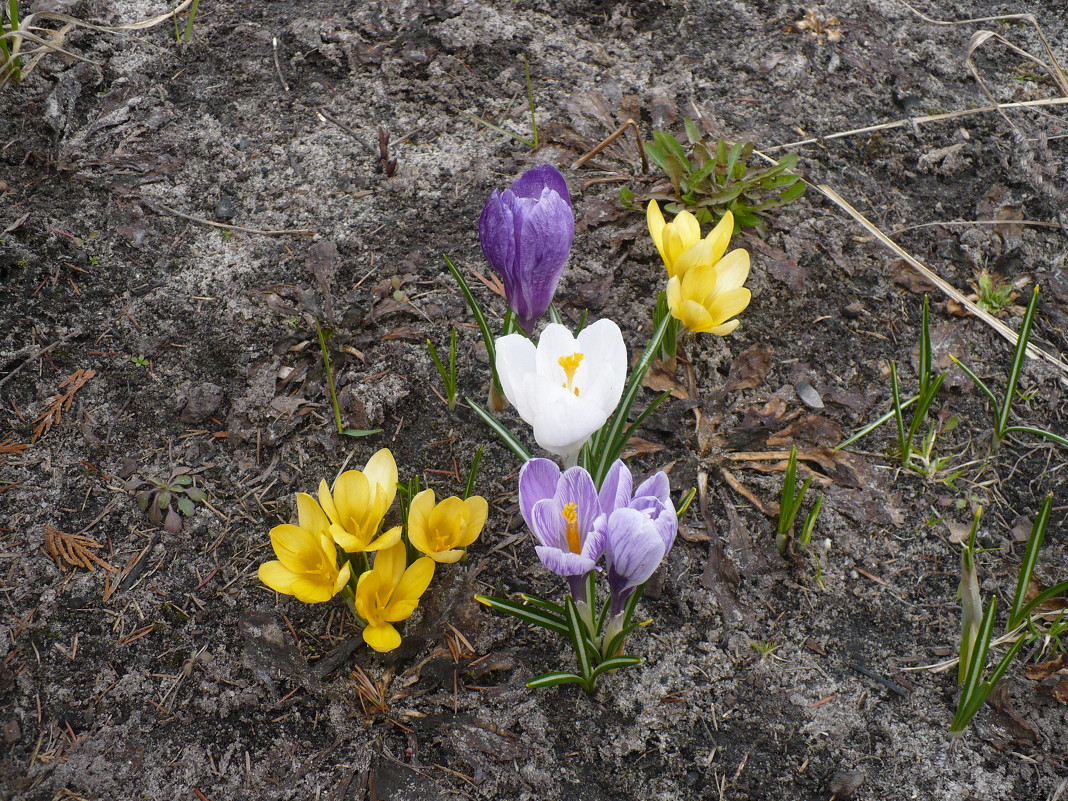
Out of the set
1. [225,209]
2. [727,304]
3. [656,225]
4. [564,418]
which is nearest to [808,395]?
[727,304]

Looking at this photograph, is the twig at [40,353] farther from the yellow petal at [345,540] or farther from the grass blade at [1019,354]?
the grass blade at [1019,354]

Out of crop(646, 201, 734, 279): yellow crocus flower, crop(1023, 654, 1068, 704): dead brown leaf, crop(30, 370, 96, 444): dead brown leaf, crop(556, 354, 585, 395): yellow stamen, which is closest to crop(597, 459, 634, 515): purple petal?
crop(556, 354, 585, 395): yellow stamen

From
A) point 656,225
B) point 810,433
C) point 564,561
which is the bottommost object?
point 810,433

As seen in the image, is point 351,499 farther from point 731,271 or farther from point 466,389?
point 731,271

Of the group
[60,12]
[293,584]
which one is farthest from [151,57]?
[293,584]

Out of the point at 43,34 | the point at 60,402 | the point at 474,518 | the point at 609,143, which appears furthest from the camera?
the point at 43,34

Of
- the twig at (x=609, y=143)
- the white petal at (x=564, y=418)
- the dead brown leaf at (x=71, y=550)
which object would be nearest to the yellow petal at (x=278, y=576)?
the dead brown leaf at (x=71, y=550)
